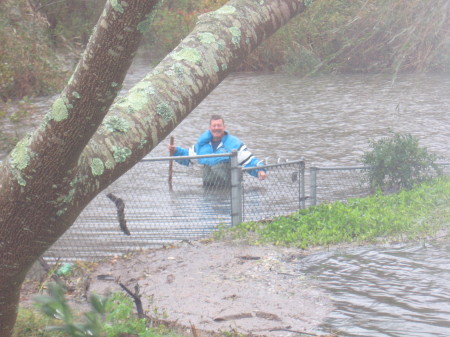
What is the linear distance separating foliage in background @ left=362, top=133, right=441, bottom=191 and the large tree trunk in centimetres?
763

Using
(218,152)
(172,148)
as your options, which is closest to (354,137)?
(218,152)

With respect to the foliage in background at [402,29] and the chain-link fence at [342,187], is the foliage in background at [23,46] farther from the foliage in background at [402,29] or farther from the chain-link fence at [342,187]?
the chain-link fence at [342,187]

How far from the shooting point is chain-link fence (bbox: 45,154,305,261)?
26.3ft

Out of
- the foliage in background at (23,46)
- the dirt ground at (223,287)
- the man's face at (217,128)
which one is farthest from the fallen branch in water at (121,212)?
the foliage in background at (23,46)

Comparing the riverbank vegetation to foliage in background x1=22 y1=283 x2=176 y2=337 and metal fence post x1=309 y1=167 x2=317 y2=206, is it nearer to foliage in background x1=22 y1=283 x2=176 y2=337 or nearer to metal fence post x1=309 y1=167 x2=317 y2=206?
metal fence post x1=309 y1=167 x2=317 y2=206

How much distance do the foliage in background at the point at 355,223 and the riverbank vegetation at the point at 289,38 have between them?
1721mm

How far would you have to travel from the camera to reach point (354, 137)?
59.1 ft

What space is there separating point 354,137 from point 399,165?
25.1 feet

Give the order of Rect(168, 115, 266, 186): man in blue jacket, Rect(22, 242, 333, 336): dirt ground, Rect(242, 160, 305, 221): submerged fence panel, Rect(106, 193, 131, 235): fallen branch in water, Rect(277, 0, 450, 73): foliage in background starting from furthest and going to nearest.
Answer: Rect(242, 160, 305, 221): submerged fence panel < Rect(168, 115, 266, 186): man in blue jacket < Rect(106, 193, 131, 235): fallen branch in water < Rect(277, 0, 450, 73): foliage in background < Rect(22, 242, 333, 336): dirt ground

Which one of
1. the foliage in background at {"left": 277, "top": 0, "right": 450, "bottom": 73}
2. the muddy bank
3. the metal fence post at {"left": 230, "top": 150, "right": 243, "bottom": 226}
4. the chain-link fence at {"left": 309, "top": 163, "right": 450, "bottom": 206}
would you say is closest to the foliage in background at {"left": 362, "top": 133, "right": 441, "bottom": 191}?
the chain-link fence at {"left": 309, "top": 163, "right": 450, "bottom": 206}

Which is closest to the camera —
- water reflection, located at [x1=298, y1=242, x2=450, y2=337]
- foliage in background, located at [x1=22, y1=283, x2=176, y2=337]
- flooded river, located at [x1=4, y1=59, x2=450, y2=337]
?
foliage in background, located at [x1=22, y1=283, x2=176, y2=337]

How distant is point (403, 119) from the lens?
19.9m

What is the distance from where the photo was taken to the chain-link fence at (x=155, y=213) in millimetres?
8031

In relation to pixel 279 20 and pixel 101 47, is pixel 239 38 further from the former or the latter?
pixel 101 47
